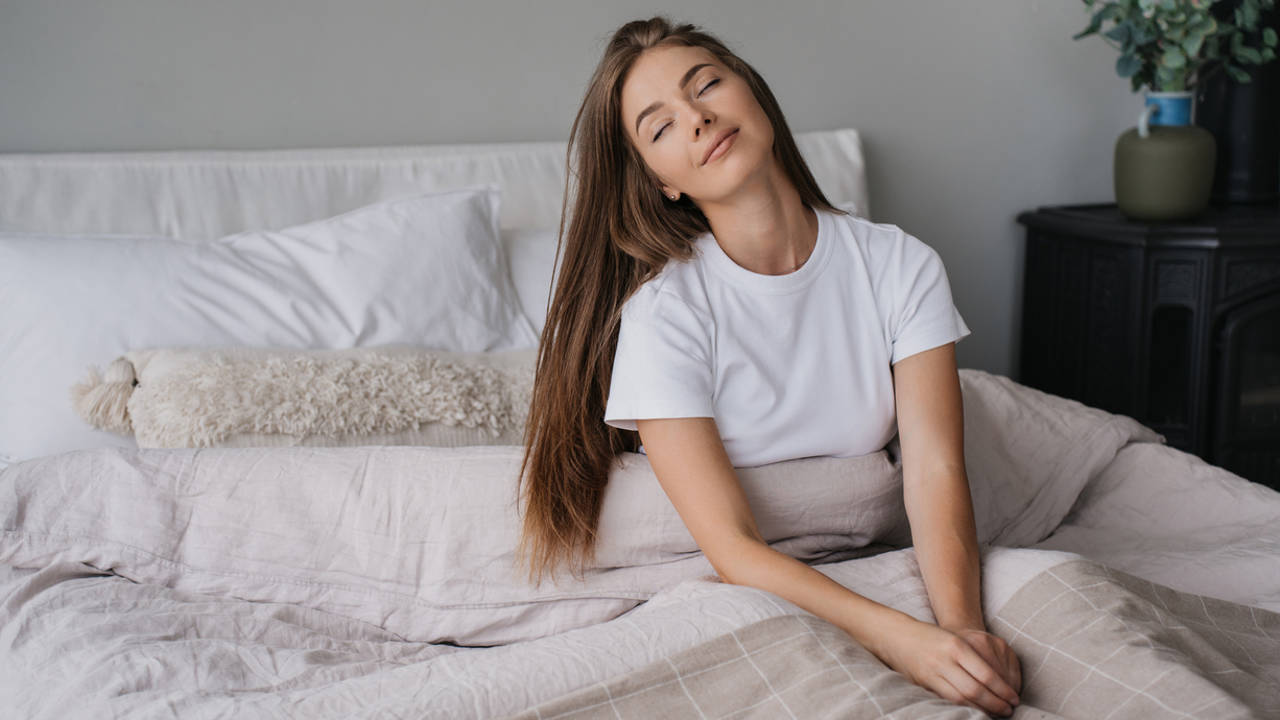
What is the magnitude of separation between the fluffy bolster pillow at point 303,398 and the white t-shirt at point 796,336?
341 mm

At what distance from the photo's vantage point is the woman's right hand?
36.7 inches

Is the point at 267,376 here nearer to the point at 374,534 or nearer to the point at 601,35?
the point at 374,534

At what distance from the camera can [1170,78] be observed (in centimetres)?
243

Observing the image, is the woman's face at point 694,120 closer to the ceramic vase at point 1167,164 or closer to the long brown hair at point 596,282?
the long brown hair at point 596,282

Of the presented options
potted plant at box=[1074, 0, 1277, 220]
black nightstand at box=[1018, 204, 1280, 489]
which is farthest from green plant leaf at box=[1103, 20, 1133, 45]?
black nightstand at box=[1018, 204, 1280, 489]

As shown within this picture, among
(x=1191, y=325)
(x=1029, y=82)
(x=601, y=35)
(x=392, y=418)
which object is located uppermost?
(x=601, y=35)

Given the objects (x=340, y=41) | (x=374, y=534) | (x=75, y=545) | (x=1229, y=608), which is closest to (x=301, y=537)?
(x=374, y=534)

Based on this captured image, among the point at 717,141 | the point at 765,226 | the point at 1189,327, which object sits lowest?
the point at 1189,327

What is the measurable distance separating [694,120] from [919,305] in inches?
14.0

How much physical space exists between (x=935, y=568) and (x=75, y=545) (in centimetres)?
98

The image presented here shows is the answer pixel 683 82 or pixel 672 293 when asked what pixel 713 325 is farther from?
pixel 683 82

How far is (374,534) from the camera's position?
1.23 metres

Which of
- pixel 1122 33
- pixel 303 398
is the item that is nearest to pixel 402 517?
pixel 303 398

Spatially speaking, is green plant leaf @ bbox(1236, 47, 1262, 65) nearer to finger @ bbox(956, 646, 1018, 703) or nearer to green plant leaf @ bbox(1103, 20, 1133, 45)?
green plant leaf @ bbox(1103, 20, 1133, 45)
